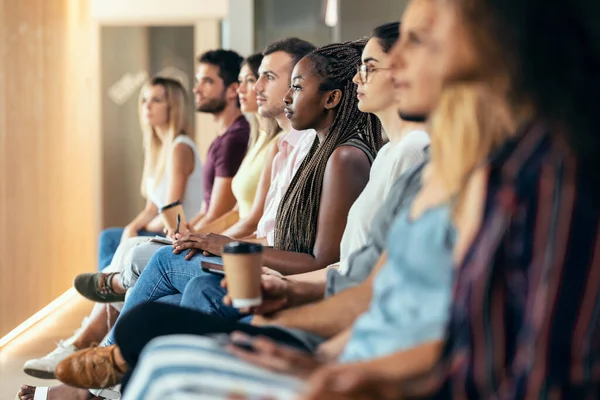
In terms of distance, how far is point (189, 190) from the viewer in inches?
170

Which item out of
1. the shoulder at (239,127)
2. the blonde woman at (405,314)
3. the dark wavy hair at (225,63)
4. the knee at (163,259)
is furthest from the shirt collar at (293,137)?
the blonde woman at (405,314)

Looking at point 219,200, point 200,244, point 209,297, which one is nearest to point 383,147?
point 209,297

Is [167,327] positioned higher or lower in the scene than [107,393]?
higher

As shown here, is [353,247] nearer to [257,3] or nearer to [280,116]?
[280,116]

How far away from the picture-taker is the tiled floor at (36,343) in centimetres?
324

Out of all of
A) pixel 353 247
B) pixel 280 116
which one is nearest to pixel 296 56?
pixel 280 116

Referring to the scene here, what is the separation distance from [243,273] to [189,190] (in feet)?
8.94

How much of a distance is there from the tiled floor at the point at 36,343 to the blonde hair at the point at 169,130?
0.79 meters

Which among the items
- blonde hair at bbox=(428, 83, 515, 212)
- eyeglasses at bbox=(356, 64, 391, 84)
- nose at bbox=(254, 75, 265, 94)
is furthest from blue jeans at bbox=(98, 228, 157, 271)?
blonde hair at bbox=(428, 83, 515, 212)

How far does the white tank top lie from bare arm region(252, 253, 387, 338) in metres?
2.71

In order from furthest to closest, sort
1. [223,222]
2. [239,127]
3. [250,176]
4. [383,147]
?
[239,127], [223,222], [250,176], [383,147]

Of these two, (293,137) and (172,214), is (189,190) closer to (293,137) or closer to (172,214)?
(172,214)

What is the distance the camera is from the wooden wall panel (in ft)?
13.0

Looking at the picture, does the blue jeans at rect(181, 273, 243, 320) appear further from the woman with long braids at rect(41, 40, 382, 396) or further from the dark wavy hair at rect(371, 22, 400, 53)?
the dark wavy hair at rect(371, 22, 400, 53)
